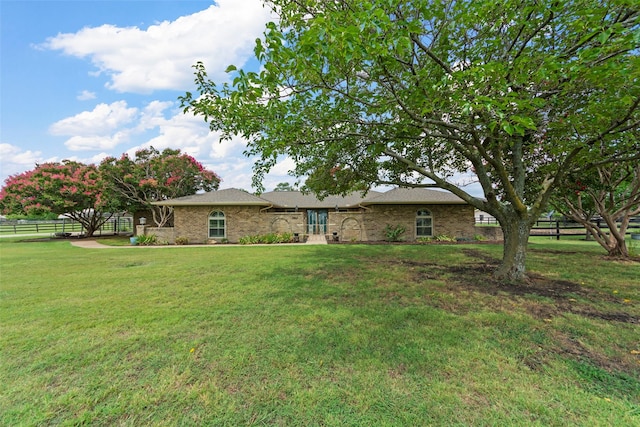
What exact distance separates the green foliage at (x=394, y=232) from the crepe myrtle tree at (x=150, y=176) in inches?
570

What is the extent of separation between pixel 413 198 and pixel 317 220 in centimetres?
851

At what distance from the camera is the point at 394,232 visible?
17188 mm

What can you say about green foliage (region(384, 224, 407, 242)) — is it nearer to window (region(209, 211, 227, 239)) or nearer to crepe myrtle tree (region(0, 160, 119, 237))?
window (region(209, 211, 227, 239))

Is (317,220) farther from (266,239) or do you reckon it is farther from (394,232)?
(394,232)

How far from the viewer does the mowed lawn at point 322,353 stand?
2.41 m

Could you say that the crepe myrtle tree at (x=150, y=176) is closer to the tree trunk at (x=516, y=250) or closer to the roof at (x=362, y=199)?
the roof at (x=362, y=199)

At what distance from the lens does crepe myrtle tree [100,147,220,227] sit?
1895 centimetres

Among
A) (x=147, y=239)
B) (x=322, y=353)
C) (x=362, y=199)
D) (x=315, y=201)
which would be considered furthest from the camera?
(x=315, y=201)

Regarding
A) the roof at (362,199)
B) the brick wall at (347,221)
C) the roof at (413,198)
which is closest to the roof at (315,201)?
the roof at (362,199)

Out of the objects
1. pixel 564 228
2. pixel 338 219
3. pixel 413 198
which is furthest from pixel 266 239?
pixel 564 228

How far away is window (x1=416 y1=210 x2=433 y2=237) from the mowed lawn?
1112 centimetres

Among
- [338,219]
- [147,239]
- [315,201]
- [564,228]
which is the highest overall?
[315,201]

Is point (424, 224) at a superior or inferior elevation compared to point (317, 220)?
inferior

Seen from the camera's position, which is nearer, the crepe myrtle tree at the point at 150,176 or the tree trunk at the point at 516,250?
the tree trunk at the point at 516,250
